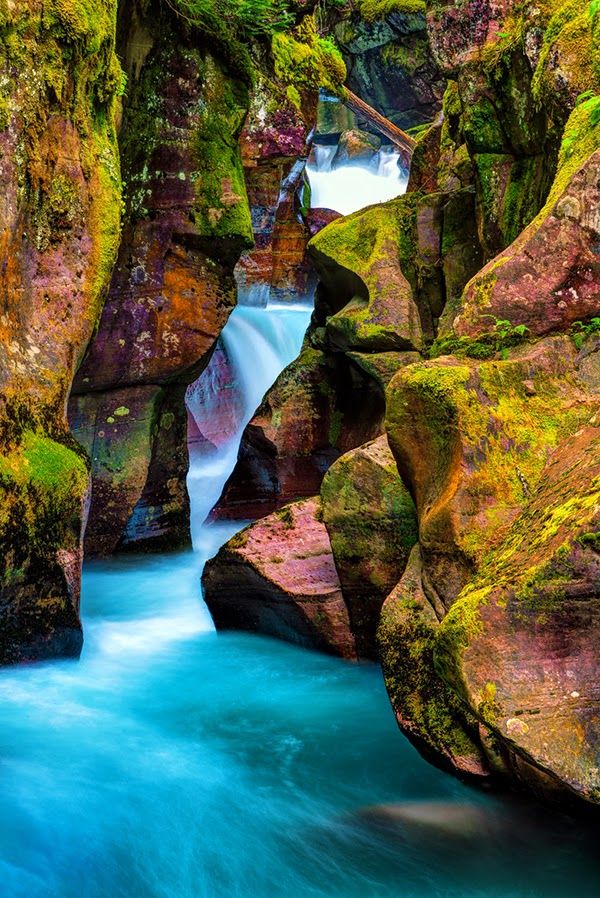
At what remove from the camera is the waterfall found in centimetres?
1386

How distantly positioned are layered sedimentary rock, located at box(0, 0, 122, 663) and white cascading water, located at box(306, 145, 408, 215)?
645 inches

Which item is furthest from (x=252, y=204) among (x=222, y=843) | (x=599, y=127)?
(x=222, y=843)

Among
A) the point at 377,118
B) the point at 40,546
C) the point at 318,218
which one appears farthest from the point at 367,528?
the point at 318,218

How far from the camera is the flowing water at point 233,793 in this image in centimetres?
429

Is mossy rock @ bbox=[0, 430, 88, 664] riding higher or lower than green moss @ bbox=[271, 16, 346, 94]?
lower

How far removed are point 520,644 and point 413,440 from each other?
76.5 inches

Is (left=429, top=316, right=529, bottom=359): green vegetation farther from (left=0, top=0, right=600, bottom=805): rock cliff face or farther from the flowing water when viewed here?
the flowing water

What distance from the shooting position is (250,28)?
33.9ft

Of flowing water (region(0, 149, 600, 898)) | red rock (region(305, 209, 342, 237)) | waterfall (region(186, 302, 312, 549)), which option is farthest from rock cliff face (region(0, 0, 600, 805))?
red rock (region(305, 209, 342, 237))

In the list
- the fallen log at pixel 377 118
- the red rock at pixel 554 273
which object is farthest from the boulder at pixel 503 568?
the fallen log at pixel 377 118

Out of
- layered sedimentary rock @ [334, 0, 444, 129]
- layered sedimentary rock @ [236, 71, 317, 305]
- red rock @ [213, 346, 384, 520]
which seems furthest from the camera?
layered sedimentary rock @ [334, 0, 444, 129]

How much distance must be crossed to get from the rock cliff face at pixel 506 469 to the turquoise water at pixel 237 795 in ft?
1.24

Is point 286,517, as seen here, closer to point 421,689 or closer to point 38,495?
point 38,495

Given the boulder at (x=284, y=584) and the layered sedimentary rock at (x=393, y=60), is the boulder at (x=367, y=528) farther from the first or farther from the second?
the layered sedimentary rock at (x=393, y=60)
